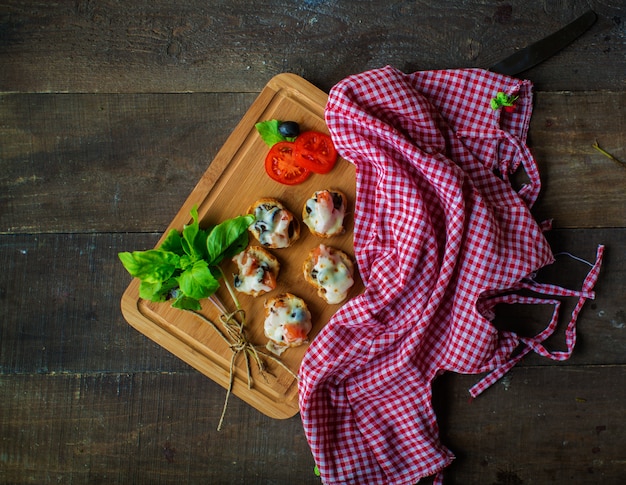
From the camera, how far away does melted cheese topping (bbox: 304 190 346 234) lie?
1.93 m

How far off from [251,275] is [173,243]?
319 millimetres

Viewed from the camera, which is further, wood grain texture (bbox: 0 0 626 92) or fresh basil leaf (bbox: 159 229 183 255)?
wood grain texture (bbox: 0 0 626 92)

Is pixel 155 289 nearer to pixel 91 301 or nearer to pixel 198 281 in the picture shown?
pixel 198 281

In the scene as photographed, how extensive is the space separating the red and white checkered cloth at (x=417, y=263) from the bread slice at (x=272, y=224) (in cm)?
26

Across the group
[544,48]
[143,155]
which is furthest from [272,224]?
A: [544,48]

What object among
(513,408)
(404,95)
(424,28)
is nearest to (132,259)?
(404,95)

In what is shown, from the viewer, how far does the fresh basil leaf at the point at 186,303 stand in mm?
1899

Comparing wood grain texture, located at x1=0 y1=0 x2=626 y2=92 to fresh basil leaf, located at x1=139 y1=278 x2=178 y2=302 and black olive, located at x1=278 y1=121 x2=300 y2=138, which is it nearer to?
black olive, located at x1=278 y1=121 x2=300 y2=138

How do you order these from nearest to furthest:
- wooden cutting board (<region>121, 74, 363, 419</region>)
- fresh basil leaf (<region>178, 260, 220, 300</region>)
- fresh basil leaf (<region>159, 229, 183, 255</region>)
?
fresh basil leaf (<region>178, 260, 220, 300</region>) < fresh basil leaf (<region>159, 229, 183, 255</region>) < wooden cutting board (<region>121, 74, 363, 419</region>)

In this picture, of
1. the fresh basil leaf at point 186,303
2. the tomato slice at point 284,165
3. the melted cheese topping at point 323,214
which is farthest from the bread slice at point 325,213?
the fresh basil leaf at point 186,303

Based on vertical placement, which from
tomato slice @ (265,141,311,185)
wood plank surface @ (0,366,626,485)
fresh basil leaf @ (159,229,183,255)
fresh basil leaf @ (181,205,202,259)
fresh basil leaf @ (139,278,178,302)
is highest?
tomato slice @ (265,141,311,185)

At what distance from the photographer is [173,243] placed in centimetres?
194

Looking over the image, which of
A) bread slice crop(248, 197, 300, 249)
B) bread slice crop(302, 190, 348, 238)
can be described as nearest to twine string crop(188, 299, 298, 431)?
bread slice crop(248, 197, 300, 249)

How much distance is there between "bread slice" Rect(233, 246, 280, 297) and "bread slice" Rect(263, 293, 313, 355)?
0.08 metres
